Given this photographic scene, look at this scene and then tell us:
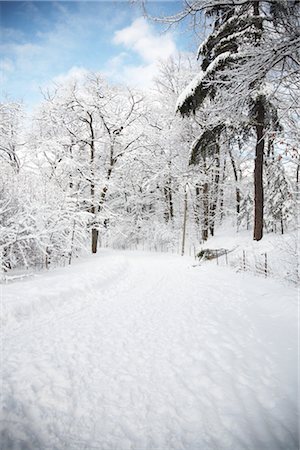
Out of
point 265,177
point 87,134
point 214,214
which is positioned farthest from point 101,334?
point 214,214

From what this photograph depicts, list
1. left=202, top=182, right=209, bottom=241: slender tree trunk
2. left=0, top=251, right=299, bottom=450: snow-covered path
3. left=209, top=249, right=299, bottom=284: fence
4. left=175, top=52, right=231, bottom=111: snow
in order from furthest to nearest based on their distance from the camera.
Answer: left=202, top=182, right=209, bottom=241: slender tree trunk < left=175, top=52, right=231, bottom=111: snow < left=209, top=249, right=299, bottom=284: fence < left=0, top=251, right=299, bottom=450: snow-covered path

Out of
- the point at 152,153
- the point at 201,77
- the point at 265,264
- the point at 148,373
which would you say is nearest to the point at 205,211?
the point at 152,153

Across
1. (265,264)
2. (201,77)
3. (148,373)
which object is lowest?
(148,373)

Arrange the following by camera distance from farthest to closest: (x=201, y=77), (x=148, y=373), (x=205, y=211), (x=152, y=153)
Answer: (x=152, y=153) < (x=205, y=211) < (x=201, y=77) < (x=148, y=373)

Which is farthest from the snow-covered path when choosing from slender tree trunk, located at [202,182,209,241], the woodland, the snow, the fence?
slender tree trunk, located at [202,182,209,241]

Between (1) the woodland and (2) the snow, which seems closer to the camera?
(1) the woodland

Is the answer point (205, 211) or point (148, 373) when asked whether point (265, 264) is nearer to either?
point (148, 373)

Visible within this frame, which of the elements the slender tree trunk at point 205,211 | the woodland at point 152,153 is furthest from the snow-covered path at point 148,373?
the slender tree trunk at point 205,211

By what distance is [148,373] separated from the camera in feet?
11.0

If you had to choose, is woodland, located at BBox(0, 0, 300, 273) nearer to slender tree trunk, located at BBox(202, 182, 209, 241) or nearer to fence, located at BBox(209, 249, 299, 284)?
slender tree trunk, located at BBox(202, 182, 209, 241)

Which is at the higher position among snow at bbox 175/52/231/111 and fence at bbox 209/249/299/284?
snow at bbox 175/52/231/111

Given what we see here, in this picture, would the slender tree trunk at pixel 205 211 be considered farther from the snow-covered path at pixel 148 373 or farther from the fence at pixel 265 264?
the snow-covered path at pixel 148 373

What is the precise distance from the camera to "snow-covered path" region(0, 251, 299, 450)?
239 cm

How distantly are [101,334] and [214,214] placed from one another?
21.6 m
